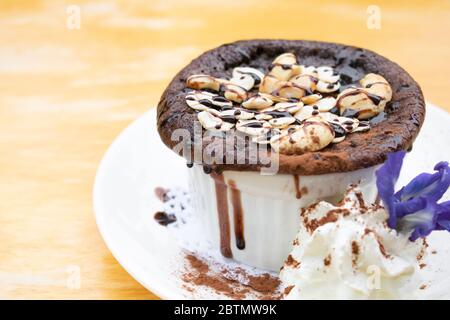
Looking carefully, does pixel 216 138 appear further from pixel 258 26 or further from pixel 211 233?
pixel 258 26

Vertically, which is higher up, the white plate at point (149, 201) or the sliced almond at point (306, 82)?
the sliced almond at point (306, 82)

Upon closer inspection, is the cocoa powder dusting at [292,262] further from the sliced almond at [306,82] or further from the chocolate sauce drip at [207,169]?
the sliced almond at [306,82]

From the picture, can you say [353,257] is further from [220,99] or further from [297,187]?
[220,99]

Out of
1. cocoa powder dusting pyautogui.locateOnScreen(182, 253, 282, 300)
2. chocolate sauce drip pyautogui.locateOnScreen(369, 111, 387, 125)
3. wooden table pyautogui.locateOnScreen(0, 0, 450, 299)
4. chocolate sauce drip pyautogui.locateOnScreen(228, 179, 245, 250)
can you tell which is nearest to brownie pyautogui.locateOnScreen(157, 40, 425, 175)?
chocolate sauce drip pyautogui.locateOnScreen(369, 111, 387, 125)

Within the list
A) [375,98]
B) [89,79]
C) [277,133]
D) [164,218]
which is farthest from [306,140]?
[89,79]

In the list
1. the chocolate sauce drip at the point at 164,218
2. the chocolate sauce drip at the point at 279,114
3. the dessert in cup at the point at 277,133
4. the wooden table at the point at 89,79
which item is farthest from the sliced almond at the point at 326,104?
the wooden table at the point at 89,79
